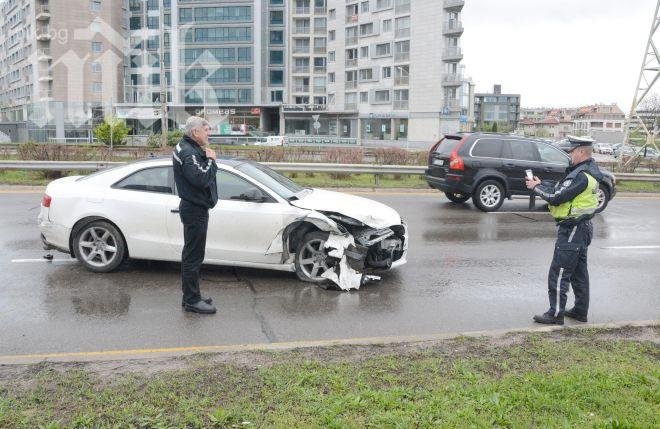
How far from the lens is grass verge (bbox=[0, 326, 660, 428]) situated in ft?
12.1

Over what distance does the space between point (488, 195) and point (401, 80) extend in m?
58.8

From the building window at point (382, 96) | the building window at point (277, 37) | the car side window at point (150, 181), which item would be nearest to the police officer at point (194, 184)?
the car side window at point (150, 181)

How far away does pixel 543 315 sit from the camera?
606cm

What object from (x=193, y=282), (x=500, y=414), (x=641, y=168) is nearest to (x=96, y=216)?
(x=193, y=282)

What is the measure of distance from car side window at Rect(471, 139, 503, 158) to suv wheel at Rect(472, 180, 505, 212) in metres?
0.67

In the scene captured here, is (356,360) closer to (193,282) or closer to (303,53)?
(193,282)

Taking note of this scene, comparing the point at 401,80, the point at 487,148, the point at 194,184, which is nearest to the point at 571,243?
the point at 194,184

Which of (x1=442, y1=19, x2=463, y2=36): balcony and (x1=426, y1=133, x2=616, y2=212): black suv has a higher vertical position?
(x1=442, y1=19, x2=463, y2=36): balcony

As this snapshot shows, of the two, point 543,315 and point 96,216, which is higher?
point 96,216

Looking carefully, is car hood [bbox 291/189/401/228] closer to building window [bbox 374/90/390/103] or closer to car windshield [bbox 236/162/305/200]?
car windshield [bbox 236/162/305/200]

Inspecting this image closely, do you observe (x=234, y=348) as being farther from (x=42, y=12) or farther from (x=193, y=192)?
(x=42, y=12)

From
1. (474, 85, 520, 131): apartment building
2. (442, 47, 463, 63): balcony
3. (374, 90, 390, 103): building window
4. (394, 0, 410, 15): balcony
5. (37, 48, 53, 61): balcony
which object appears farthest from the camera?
(474, 85, 520, 131): apartment building

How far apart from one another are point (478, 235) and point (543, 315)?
5067 mm

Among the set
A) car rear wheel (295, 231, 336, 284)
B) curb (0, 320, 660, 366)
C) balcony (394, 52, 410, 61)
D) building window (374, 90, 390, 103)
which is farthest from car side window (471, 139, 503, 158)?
building window (374, 90, 390, 103)
